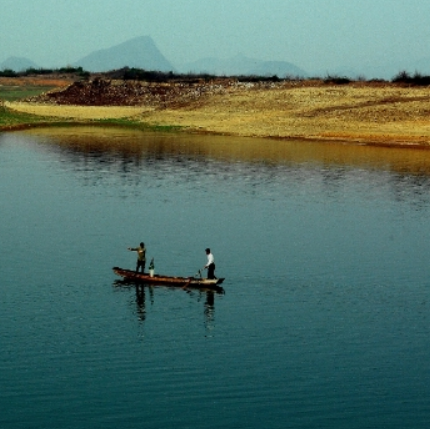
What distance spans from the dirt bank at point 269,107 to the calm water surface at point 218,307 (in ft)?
119

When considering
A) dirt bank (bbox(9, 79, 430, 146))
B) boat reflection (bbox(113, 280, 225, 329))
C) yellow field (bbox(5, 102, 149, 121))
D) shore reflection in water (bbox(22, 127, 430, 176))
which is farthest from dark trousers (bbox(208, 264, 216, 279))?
yellow field (bbox(5, 102, 149, 121))

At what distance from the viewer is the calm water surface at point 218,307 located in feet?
79.9

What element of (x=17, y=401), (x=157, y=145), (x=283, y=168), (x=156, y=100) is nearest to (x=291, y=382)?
(x=17, y=401)

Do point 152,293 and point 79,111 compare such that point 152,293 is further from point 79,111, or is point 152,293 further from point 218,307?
point 79,111

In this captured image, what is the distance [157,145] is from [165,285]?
55556 millimetres

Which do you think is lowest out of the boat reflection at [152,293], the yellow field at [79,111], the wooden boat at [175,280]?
the boat reflection at [152,293]

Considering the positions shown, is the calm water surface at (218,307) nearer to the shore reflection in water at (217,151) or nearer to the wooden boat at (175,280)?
the wooden boat at (175,280)

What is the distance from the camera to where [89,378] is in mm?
25688

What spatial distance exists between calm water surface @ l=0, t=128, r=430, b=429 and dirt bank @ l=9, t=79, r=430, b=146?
36286 mm

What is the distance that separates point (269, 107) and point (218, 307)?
86.4 m

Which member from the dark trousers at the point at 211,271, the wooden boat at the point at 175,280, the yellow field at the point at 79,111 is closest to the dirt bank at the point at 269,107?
the yellow field at the point at 79,111

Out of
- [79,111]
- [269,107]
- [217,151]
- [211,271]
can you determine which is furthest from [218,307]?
[79,111]

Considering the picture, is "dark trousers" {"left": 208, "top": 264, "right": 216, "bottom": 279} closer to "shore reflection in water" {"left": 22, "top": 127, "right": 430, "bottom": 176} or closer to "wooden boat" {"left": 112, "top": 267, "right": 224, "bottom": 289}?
"wooden boat" {"left": 112, "top": 267, "right": 224, "bottom": 289}

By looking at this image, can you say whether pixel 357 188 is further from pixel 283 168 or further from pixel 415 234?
pixel 415 234
